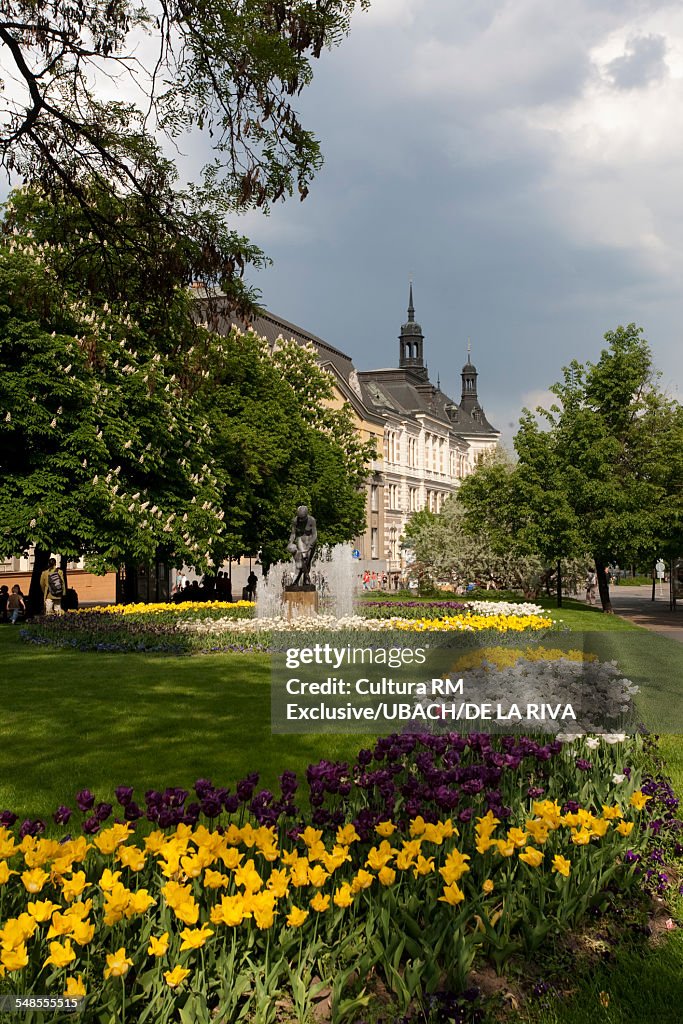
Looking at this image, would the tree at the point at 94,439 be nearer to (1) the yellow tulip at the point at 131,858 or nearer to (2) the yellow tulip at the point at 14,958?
(1) the yellow tulip at the point at 131,858

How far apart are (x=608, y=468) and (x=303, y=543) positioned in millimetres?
14394

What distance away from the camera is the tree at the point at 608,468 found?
101ft

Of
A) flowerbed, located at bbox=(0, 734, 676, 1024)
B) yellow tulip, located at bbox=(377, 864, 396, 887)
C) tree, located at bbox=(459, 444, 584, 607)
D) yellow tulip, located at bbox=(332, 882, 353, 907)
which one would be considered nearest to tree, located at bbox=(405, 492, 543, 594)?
tree, located at bbox=(459, 444, 584, 607)

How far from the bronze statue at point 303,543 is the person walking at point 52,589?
23.6 ft

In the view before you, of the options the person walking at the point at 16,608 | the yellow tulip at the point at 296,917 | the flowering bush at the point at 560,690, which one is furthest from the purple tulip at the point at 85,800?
the person walking at the point at 16,608

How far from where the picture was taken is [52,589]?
24.7 metres

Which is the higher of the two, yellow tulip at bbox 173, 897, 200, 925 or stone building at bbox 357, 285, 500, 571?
stone building at bbox 357, 285, 500, 571

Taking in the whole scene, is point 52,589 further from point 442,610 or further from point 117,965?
point 117,965

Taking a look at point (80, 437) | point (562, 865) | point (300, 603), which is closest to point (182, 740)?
point (562, 865)

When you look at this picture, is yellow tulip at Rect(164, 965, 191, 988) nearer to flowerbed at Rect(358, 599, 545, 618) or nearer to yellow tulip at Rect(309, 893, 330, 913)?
yellow tulip at Rect(309, 893, 330, 913)

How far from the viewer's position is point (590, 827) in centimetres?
448

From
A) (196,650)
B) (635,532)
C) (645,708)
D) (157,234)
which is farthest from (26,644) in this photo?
(635,532)

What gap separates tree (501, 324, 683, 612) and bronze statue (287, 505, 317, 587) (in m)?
12.5

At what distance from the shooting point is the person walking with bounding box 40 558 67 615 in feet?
81.2
